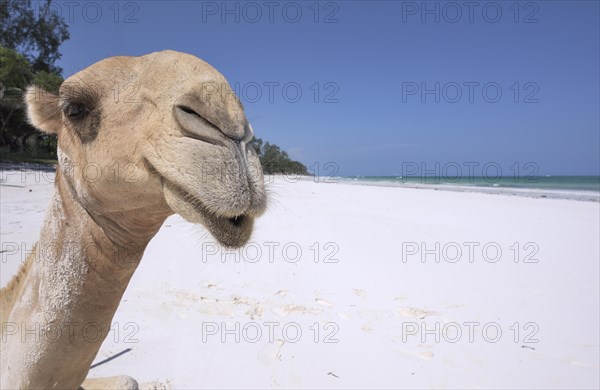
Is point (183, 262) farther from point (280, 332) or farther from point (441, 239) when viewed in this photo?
point (441, 239)

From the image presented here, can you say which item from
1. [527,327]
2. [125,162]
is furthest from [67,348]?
[527,327]

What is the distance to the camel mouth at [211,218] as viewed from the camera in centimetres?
156

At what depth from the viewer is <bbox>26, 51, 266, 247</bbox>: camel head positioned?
1525mm

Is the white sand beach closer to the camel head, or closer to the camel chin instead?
the camel chin

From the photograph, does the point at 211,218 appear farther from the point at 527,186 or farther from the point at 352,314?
the point at 527,186

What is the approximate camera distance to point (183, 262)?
705 centimetres

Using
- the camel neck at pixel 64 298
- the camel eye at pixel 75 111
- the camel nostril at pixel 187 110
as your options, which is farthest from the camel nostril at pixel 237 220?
the camel eye at pixel 75 111

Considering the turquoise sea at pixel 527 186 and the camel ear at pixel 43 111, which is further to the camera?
the turquoise sea at pixel 527 186

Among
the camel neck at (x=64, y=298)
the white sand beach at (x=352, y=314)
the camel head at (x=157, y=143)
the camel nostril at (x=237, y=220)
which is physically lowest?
the white sand beach at (x=352, y=314)

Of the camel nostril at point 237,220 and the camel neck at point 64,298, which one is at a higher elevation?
the camel nostril at point 237,220

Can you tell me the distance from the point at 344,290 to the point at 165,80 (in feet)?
17.5

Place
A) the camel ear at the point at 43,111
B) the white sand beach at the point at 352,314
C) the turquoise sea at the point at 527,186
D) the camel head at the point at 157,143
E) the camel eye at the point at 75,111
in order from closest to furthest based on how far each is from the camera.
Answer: the camel head at the point at 157,143, the camel eye at the point at 75,111, the camel ear at the point at 43,111, the white sand beach at the point at 352,314, the turquoise sea at the point at 527,186

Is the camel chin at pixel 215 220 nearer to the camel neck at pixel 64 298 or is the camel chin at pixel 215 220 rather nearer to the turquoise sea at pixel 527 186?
the camel neck at pixel 64 298

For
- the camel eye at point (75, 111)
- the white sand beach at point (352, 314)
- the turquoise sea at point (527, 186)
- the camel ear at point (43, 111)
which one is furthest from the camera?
the turquoise sea at point (527, 186)
